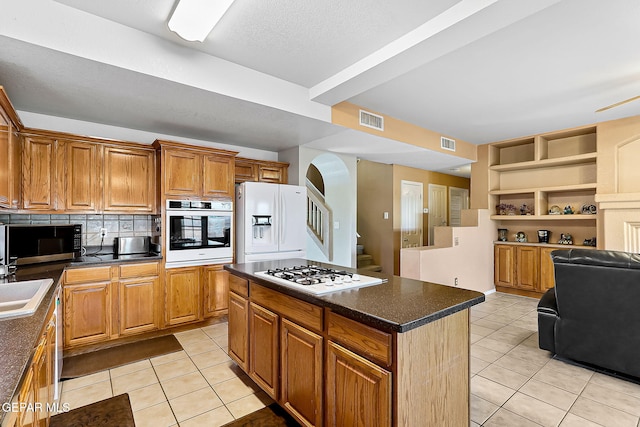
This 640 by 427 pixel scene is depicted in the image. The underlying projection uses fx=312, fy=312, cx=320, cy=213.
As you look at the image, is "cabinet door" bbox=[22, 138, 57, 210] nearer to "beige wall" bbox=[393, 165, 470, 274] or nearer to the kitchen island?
the kitchen island

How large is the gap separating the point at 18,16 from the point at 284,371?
2.77m

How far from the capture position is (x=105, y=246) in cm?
369

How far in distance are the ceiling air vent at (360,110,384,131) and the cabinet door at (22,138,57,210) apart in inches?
131

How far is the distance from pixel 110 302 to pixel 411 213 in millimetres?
5596

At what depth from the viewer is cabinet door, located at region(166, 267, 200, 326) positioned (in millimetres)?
3557

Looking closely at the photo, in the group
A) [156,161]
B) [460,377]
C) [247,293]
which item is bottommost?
[460,377]

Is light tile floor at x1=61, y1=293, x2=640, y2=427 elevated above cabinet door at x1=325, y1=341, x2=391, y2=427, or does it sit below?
below

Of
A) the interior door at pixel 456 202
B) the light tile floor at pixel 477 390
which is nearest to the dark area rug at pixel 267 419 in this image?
the light tile floor at pixel 477 390

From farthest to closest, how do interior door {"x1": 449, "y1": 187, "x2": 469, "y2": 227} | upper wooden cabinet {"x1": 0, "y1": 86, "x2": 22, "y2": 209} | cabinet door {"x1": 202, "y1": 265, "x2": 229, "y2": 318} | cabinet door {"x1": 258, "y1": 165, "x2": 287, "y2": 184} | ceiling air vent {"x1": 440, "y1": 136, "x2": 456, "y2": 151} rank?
interior door {"x1": 449, "y1": 187, "x2": 469, "y2": 227} → ceiling air vent {"x1": 440, "y1": 136, "x2": 456, "y2": 151} → cabinet door {"x1": 258, "y1": 165, "x2": 287, "y2": 184} → cabinet door {"x1": 202, "y1": 265, "x2": 229, "y2": 318} → upper wooden cabinet {"x1": 0, "y1": 86, "x2": 22, "y2": 209}

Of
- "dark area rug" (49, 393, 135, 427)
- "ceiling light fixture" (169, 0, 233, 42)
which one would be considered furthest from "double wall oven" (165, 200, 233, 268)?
"ceiling light fixture" (169, 0, 233, 42)

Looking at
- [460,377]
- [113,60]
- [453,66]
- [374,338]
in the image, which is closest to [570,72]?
[453,66]

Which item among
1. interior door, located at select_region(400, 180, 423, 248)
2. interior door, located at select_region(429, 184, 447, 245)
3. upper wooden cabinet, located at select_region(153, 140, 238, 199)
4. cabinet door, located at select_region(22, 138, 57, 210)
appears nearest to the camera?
cabinet door, located at select_region(22, 138, 57, 210)

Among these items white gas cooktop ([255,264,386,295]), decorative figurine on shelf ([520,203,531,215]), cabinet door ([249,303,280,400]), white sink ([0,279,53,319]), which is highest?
decorative figurine on shelf ([520,203,531,215])

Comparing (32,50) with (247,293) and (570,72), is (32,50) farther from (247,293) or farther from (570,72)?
(570,72)
